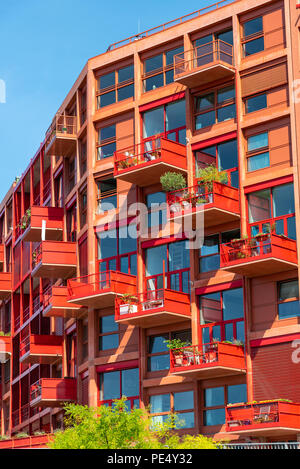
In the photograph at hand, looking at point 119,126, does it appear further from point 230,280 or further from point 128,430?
point 128,430

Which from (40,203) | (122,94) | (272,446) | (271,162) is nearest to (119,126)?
(122,94)

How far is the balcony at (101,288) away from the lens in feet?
155

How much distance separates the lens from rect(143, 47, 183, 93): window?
161 feet

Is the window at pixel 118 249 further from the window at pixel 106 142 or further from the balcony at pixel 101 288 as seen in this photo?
the window at pixel 106 142

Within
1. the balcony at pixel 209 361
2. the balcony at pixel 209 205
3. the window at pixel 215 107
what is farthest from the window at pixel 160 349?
the window at pixel 215 107

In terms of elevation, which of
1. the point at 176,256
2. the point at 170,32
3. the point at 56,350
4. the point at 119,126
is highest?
the point at 170,32

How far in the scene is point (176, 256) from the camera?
46562mm

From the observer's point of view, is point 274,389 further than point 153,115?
No

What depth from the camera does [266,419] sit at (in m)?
39.4

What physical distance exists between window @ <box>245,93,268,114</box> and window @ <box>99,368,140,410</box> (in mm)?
13219

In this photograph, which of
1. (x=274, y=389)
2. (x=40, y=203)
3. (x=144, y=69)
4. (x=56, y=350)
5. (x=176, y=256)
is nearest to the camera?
(x=274, y=389)

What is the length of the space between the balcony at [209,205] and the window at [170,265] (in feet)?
6.24

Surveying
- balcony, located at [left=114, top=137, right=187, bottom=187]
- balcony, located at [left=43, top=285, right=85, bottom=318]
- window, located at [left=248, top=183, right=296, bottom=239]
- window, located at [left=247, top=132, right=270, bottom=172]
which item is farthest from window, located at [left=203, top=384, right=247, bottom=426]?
balcony, located at [left=114, top=137, right=187, bottom=187]

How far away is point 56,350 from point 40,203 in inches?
463
